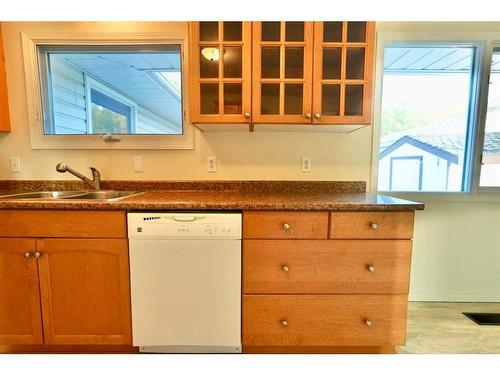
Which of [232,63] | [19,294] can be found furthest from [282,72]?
[19,294]

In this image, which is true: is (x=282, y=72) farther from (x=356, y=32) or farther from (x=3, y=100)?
(x=3, y=100)

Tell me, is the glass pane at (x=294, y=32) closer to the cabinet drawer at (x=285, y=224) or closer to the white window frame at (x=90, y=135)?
the white window frame at (x=90, y=135)

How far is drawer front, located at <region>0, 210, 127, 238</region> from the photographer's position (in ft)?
3.87

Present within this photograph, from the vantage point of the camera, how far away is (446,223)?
1.81m

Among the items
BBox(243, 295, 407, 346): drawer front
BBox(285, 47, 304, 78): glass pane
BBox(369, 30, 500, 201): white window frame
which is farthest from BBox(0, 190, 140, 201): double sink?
BBox(369, 30, 500, 201): white window frame

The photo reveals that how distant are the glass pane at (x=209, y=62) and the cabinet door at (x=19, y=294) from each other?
3.99ft

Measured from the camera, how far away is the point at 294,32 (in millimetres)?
1339

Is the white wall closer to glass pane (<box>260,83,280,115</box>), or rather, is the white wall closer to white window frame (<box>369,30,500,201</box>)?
white window frame (<box>369,30,500,201</box>)

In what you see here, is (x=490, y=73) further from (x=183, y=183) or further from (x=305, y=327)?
(x=183, y=183)

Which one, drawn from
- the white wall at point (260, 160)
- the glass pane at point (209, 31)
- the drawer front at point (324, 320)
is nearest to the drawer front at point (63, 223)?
the white wall at point (260, 160)

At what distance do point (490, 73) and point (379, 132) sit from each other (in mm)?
857

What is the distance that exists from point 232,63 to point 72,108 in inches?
50.6

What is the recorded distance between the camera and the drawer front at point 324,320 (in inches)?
48.6

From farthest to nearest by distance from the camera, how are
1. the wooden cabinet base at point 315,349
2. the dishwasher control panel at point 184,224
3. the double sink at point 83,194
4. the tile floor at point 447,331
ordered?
the double sink at point 83,194, the tile floor at point 447,331, the wooden cabinet base at point 315,349, the dishwasher control panel at point 184,224
